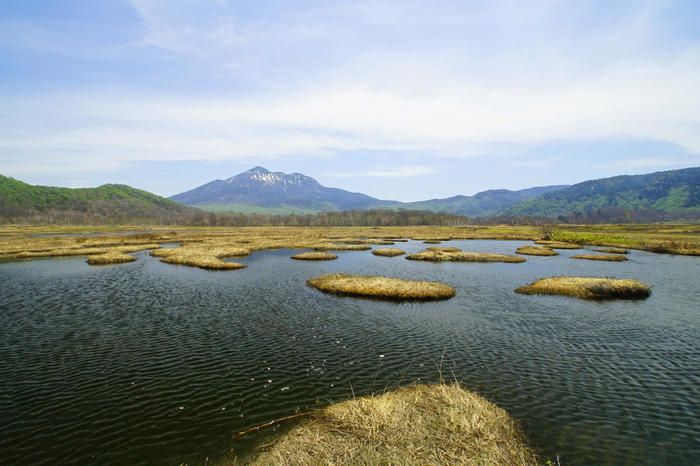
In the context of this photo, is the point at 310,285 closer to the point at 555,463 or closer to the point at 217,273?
the point at 217,273

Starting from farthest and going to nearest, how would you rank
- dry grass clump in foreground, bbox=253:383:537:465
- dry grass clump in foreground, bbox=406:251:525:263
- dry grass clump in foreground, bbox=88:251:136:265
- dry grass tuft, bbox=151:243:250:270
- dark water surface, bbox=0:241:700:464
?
1. dry grass clump in foreground, bbox=406:251:525:263
2. dry grass clump in foreground, bbox=88:251:136:265
3. dry grass tuft, bbox=151:243:250:270
4. dark water surface, bbox=0:241:700:464
5. dry grass clump in foreground, bbox=253:383:537:465

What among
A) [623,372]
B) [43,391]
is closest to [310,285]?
[43,391]

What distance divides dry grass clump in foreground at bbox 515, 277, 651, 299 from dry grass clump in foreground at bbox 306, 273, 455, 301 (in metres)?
10.7

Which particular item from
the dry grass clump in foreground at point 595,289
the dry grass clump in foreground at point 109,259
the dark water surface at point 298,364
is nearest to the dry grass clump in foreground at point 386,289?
the dark water surface at point 298,364

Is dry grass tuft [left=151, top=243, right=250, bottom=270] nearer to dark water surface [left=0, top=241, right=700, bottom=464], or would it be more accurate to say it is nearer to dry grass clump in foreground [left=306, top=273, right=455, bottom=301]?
dark water surface [left=0, top=241, right=700, bottom=464]

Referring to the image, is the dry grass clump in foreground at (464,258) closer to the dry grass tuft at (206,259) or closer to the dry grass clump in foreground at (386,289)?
the dry grass clump in foreground at (386,289)

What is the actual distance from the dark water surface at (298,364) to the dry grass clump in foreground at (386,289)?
6.32ft

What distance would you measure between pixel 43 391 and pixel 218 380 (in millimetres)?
8445

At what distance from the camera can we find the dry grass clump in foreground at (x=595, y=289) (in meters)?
38.0

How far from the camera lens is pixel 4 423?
46.0ft

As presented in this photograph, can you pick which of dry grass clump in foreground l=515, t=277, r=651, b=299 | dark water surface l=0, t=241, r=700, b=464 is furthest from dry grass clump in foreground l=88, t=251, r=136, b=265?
dry grass clump in foreground l=515, t=277, r=651, b=299

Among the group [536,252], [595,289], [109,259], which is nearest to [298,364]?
[595,289]

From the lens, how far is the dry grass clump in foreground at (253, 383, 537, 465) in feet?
36.7

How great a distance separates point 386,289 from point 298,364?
19.5 metres
